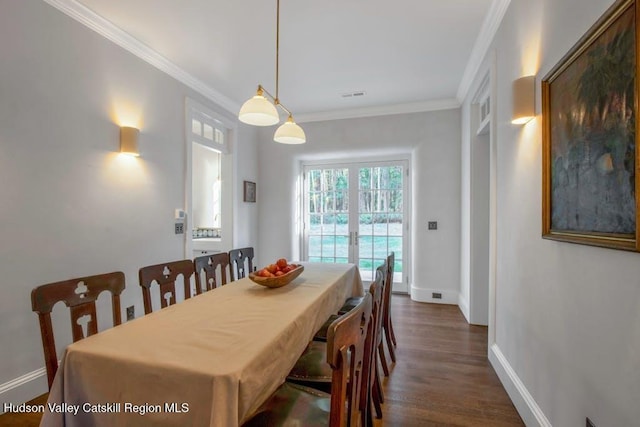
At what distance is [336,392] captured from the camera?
0.95 metres

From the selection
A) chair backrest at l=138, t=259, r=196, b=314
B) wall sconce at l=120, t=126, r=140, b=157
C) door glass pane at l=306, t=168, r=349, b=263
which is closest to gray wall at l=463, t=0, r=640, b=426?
chair backrest at l=138, t=259, r=196, b=314

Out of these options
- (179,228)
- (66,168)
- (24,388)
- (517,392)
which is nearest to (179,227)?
(179,228)

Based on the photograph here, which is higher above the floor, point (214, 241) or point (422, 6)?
point (422, 6)

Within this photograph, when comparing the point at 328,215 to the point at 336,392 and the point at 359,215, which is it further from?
the point at 336,392

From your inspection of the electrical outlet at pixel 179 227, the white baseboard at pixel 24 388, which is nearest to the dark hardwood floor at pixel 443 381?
the white baseboard at pixel 24 388

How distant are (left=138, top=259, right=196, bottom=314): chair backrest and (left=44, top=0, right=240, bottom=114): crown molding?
200cm

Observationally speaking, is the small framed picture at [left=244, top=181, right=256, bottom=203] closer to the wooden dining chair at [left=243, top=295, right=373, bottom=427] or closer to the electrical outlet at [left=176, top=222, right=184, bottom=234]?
the electrical outlet at [left=176, top=222, right=184, bottom=234]

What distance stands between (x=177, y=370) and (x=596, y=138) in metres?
1.72

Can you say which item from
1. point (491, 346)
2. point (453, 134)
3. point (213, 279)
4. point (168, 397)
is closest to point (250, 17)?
point (213, 279)

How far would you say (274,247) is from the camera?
4.82 metres

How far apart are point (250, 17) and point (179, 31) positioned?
2.23 feet

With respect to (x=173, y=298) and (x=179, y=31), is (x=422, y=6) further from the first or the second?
(x=173, y=298)

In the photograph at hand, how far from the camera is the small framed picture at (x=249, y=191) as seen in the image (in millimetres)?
4506

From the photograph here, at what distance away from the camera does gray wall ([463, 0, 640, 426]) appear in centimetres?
104
